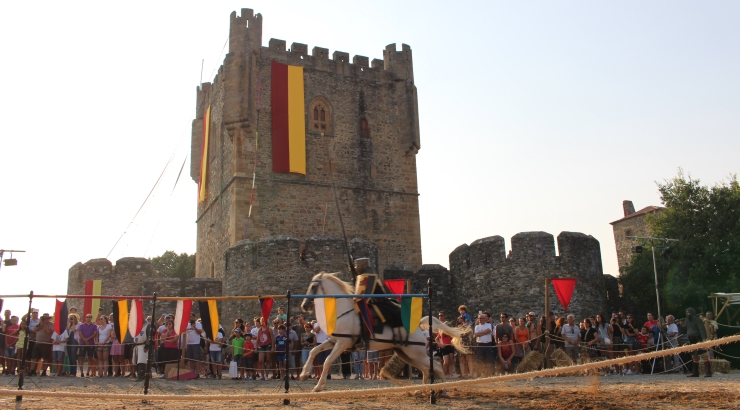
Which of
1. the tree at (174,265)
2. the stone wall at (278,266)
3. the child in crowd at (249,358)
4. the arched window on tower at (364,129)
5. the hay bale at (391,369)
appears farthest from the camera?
the tree at (174,265)

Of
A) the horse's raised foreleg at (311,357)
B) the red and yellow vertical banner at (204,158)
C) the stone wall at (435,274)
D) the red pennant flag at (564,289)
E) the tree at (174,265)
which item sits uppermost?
the red and yellow vertical banner at (204,158)

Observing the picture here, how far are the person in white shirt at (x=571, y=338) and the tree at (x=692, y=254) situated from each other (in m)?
10.8

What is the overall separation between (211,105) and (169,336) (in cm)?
1815

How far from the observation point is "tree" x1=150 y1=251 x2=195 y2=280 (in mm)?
51562

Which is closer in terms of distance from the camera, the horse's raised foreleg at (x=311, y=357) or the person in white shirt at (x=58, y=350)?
the horse's raised foreleg at (x=311, y=357)

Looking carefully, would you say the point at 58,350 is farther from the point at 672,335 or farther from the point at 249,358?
the point at 672,335

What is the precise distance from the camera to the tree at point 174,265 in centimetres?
5156

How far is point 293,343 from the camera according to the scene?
1582 centimetres

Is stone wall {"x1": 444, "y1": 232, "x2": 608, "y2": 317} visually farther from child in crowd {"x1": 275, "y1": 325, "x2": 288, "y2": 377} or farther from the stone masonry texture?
child in crowd {"x1": 275, "y1": 325, "x2": 288, "y2": 377}

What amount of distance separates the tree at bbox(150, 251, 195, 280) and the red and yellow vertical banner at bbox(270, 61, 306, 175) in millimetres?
27055

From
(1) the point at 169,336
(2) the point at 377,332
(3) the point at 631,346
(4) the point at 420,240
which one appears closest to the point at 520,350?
(3) the point at 631,346

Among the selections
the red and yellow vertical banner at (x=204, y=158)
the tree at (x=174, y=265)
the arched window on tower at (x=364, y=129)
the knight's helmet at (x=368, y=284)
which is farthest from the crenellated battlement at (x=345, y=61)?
the tree at (x=174, y=265)

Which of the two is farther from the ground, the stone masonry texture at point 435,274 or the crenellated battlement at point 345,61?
the crenellated battlement at point 345,61

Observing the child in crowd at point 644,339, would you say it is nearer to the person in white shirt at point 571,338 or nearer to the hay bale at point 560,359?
the person in white shirt at point 571,338
